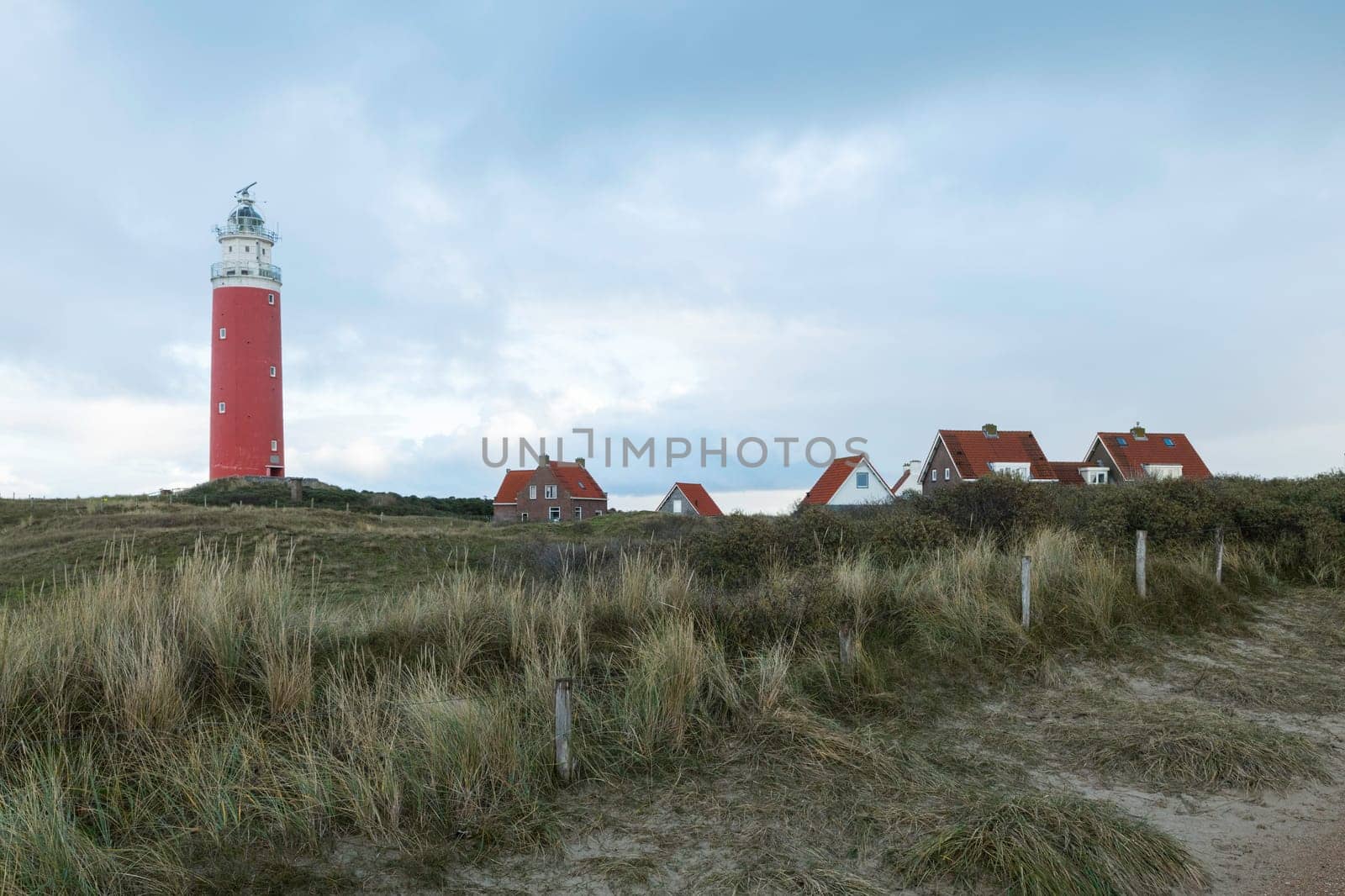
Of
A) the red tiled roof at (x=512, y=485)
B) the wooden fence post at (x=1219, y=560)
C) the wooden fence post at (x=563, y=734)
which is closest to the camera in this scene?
the wooden fence post at (x=563, y=734)

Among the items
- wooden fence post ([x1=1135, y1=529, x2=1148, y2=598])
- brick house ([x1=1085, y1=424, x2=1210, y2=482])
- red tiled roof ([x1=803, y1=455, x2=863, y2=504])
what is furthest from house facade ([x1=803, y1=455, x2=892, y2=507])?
wooden fence post ([x1=1135, y1=529, x2=1148, y2=598])

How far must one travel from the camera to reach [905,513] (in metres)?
14.7

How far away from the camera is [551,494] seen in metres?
46.9

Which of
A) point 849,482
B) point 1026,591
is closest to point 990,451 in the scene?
point 849,482

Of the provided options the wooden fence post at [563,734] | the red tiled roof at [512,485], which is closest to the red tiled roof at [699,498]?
the red tiled roof at [512,485]

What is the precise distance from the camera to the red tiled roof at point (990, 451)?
130 ft

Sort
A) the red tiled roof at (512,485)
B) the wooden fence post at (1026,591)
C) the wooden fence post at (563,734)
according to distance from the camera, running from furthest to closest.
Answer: the red tiled roof at (512,485), the wooden fence post at (1026,591), the wooden fence post at (563,734)

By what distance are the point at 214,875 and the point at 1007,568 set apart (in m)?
8.71

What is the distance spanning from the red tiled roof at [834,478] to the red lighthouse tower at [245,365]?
27.5m

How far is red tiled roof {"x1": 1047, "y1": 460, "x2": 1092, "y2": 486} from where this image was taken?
135 ft

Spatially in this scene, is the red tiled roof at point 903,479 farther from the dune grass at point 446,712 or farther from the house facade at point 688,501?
the dune grass at point 446,712

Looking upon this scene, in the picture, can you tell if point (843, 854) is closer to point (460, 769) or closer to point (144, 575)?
point (460, 769)

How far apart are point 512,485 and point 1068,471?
2847 cm

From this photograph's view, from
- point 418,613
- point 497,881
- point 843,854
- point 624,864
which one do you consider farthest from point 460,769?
point 418,613
